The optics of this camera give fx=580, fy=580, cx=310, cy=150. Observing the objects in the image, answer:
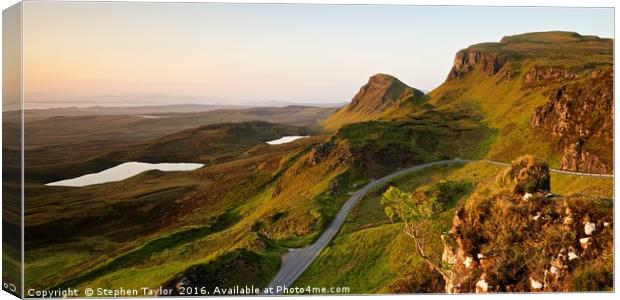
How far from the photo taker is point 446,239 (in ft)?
96.7

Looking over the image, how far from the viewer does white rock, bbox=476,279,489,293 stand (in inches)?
1075

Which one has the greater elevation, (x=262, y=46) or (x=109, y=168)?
(x=262, y=46)

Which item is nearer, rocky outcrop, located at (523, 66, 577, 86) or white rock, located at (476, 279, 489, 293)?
white rock, located at (476, 279, 489, 293)

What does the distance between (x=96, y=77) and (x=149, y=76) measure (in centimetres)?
283

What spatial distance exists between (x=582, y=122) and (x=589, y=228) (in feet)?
35.0

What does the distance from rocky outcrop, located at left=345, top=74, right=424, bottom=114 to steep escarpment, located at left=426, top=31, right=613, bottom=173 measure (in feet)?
6.59

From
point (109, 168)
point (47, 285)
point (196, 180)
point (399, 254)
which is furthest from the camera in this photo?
point (196, 180)

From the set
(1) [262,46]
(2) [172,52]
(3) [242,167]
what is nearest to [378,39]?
(1) [262,46]

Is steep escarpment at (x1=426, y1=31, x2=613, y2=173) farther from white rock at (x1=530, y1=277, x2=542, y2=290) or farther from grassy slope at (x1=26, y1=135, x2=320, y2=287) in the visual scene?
grassy slope at (x1=26, y1=135, x2=320, y2=287)

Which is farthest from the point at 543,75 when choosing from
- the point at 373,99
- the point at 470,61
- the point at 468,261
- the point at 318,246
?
the point at 318,246

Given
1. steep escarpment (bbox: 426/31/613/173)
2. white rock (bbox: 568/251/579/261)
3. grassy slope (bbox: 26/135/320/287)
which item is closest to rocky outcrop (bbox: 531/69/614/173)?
steep escarpment (bbox: 426/31/613/173)

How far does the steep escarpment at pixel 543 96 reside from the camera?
3347 centimetres

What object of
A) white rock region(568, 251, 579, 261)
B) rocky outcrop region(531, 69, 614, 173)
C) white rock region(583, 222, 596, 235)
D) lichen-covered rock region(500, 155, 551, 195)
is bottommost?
white rock region(568, 251, 579, 261)

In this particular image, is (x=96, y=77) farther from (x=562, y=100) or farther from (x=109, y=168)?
(x=562, y=100)
